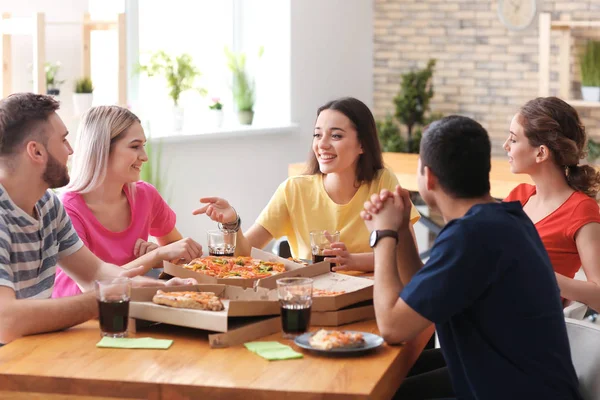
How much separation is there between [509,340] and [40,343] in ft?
3.47

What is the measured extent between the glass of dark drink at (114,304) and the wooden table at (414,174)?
2.20m

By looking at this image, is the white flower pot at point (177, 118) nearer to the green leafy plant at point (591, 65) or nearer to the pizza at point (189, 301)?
the green leafy plant at point (591, 65)

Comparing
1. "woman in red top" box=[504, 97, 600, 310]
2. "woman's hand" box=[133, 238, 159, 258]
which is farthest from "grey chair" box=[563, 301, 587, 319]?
"woman's hand" box=[133, 238, 159, 258]

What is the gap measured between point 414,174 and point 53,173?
2.73m

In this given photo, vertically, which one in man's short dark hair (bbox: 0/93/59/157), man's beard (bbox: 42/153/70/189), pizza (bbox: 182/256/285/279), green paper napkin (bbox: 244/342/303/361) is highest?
man's short dark hair (bbox: 0/93/59/157)

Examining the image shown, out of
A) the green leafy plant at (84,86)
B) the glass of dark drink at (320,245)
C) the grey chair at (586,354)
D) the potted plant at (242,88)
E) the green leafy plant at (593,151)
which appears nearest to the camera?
the grey chair at (586,354)

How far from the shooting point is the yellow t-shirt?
10.5 feet

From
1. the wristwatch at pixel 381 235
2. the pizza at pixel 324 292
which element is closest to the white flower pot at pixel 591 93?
the pizza at pixel 324 292

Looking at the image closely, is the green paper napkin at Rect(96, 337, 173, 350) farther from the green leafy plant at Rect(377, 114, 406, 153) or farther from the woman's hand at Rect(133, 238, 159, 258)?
the green leafy plant at Rect(377, 114, 406, 153)

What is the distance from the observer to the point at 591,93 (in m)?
6.65

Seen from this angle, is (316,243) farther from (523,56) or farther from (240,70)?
(523,56)

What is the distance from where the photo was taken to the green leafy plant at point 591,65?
6.64 m

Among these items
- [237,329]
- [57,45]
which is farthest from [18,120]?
[57,45]

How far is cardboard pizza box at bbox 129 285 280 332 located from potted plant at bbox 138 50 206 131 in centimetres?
388
